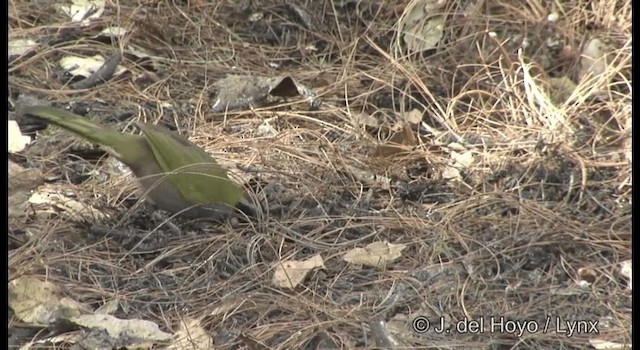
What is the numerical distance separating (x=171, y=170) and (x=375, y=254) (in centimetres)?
59

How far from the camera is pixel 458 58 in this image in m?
3.80

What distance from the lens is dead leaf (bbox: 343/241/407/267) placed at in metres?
2.73

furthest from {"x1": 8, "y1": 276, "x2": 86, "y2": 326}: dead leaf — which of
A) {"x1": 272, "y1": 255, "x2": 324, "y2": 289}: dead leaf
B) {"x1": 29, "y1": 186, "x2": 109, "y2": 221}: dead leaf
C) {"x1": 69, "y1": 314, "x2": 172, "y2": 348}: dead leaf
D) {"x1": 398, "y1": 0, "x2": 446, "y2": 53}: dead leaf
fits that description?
{"x1": 398, "y1": 0, "x2": 446, "y2": 53}: dead leaf

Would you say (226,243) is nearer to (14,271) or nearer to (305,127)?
(14,271)

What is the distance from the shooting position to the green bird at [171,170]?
9.02 ft

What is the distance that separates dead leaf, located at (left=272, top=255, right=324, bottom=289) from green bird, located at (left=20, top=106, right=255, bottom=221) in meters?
0.25

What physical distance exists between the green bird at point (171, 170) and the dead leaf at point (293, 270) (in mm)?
253

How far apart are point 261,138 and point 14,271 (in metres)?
1.03

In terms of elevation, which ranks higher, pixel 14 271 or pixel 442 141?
pixel 14 271

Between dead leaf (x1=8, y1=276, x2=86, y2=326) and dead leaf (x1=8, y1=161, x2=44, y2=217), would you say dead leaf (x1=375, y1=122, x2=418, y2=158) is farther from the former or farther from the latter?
dead leaf (x1=8, y1=276, x2=86, y2=326)

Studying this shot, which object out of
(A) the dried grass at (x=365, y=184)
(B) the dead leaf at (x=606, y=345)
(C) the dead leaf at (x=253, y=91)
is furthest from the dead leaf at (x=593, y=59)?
(B) the dead leaf at (x=606, y=345)
